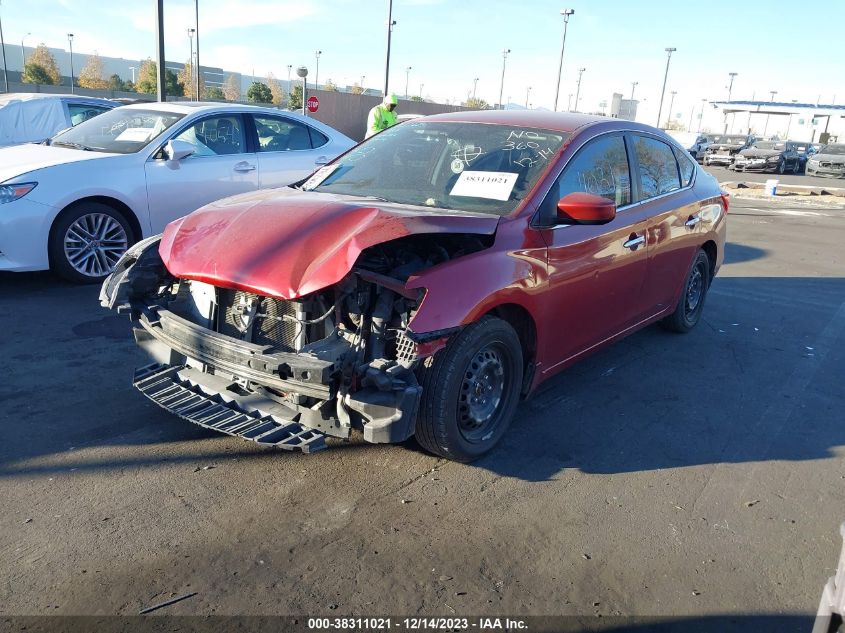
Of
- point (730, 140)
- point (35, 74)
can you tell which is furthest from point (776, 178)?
point (35, 74)

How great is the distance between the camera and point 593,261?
4281 mm

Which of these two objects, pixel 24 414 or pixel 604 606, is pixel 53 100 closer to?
pixel 24 414

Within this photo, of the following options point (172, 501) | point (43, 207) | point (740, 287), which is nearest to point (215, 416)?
point (172, 501)

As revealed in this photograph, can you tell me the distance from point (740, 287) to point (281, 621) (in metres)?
7.28

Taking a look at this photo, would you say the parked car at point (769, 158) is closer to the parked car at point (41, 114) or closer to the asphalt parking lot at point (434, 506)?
the parked car at point (41, 114)

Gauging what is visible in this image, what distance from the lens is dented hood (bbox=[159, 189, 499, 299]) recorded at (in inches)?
125

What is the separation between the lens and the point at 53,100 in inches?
435

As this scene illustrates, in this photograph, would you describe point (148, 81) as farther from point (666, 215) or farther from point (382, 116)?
point (666, 215)

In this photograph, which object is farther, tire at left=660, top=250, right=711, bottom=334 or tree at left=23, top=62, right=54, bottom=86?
tree at left=23, top=62, right=54, bottom=86

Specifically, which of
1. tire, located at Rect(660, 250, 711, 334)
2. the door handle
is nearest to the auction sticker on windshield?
the door handle

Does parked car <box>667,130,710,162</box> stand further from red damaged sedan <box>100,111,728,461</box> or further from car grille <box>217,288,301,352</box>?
car grille <box>217,288,301,352</box>

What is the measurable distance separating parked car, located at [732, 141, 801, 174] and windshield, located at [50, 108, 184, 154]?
1210 inches

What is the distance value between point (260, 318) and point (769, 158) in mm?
33305

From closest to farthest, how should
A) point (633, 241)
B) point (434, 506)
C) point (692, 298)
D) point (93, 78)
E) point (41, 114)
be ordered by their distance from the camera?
point (434, 506), point (633, 241), point (692, 298), point (41, 114), point (93, 78)
